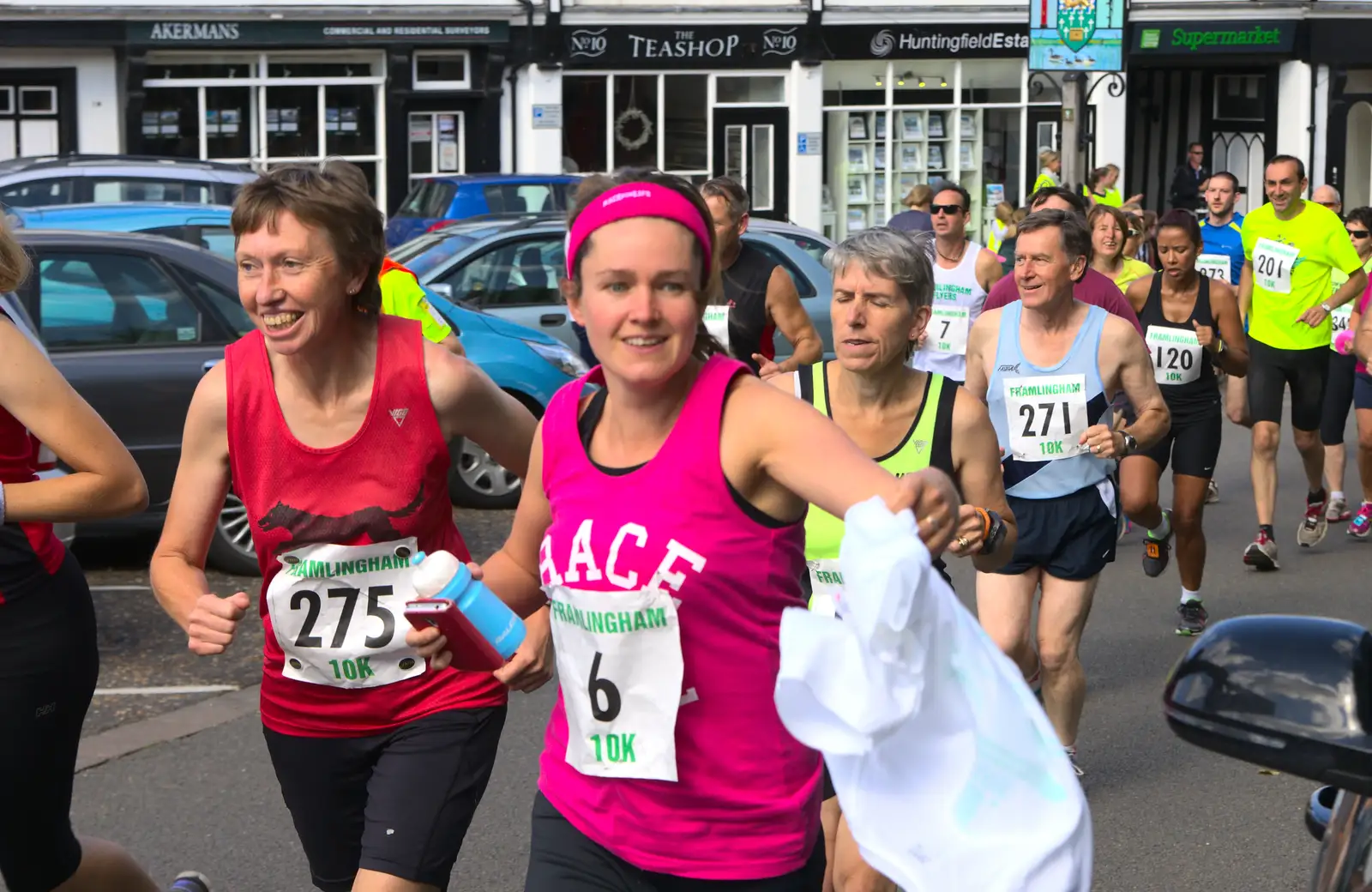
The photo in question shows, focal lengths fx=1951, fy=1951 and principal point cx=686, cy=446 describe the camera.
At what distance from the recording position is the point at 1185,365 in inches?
352

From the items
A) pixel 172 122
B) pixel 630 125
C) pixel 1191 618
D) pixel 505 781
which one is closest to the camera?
pixel 505 781

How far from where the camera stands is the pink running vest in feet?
9.71

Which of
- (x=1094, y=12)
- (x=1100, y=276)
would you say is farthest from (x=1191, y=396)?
(x=1094, y=12)

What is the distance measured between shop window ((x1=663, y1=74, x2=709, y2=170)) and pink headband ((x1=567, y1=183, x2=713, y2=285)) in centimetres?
2635

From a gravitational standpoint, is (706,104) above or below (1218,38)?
below

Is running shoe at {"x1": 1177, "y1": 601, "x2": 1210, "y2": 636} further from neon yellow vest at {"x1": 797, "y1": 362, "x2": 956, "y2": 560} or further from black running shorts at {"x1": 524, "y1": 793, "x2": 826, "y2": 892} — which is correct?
black running shorts at {"x1": 524, "y1": 793, "x2": 826, "y2": 892}

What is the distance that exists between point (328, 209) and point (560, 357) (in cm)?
764

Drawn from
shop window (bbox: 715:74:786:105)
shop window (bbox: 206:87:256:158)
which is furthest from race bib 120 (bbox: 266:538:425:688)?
shop window (bbox: 715:74:786:105)

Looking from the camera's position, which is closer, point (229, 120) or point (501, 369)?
point (501, 369)

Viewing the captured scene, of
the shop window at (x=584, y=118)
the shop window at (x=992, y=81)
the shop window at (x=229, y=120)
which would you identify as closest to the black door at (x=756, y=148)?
the shop window at (x=584, y=118)

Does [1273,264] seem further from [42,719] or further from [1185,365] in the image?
[42,719]

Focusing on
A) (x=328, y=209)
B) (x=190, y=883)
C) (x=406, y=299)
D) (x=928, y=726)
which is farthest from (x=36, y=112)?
(x=928, y=726)

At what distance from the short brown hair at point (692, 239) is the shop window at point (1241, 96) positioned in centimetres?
3100

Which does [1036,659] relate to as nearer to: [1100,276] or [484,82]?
[1100,276]
